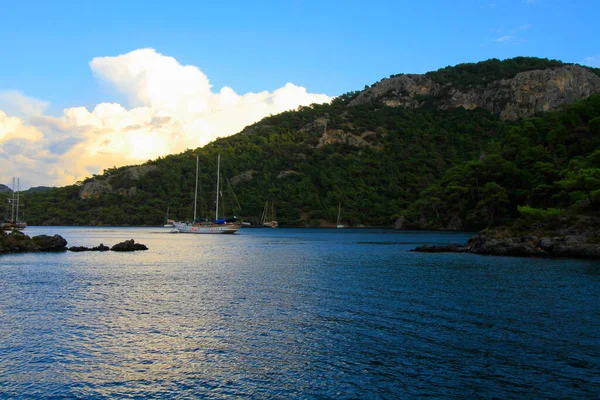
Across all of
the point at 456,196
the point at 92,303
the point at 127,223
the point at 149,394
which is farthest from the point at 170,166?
the point at 149,394

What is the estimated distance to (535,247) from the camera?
1908 inches

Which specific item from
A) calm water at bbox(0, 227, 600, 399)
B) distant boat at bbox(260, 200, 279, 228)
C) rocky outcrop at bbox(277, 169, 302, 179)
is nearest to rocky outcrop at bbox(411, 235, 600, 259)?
calm water at bbox(0, 227, 600, 399)

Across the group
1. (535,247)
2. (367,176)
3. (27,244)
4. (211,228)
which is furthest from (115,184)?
(535,247)

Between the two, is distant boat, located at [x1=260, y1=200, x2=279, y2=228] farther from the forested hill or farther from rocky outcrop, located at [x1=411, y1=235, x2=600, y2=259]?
rocky outcrop, located at [x1=411, y1=235, x2=600, y2=259]

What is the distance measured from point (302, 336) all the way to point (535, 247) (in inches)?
1586

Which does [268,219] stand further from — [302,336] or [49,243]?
[302,336]

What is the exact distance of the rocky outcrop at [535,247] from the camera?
45.7m

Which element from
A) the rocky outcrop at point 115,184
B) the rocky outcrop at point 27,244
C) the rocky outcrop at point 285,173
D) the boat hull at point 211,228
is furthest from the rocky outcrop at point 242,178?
the rocky outcrop at point 27,244

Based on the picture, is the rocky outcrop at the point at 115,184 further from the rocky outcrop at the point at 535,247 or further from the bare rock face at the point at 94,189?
the rocky outcrop at the point at 535,247

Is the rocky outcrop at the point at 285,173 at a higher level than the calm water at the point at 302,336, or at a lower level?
higher

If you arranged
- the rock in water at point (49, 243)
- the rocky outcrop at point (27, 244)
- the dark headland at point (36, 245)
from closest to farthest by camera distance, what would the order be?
the rocky outcrop at point (27, 244) < the dark headland at point (36, 245) < the rock in water at point (49, 243)

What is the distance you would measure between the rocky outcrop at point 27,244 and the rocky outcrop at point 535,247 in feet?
157

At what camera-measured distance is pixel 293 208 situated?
530 feet

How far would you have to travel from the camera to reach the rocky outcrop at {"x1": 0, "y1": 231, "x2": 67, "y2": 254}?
5547cm
